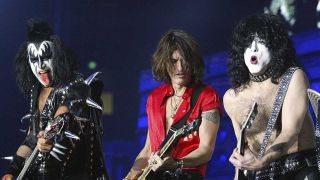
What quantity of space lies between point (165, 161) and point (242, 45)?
795 millimetres

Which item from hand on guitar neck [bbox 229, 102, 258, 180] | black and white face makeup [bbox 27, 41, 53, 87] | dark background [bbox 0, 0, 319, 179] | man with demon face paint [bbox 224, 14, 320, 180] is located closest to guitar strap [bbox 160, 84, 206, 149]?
man with demon face paint [bbox 224, 14, 320, 180]

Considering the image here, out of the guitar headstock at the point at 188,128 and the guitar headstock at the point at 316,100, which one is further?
the guitar headstock at the point at 188,128

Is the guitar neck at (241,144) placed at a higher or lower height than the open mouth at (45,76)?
lower

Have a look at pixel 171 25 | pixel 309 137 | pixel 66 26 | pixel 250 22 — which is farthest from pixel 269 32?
pixel 66 26

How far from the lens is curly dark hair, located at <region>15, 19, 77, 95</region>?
4582 mm

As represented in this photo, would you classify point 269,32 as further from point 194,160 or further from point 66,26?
point 66,26

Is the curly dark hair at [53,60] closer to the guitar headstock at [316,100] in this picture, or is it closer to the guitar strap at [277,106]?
the guitar strap at [277,106]

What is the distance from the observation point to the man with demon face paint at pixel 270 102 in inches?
139

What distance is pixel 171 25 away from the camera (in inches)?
262

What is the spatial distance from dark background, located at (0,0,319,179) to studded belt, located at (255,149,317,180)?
2.84m

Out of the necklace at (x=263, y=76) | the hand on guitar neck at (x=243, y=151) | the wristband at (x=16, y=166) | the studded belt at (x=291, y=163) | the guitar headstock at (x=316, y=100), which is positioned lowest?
the wristband at (x=16, y=166)

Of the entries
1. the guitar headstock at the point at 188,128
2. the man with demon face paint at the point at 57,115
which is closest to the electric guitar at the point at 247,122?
the guitar headstock at the point at 188,128

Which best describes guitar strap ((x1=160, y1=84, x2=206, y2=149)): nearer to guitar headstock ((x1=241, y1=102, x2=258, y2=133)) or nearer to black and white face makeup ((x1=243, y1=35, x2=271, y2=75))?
black and white face makeup ((x1=243, y1=35, x2=271, y2=75))

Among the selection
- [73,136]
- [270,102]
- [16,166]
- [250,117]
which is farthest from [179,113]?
[16,166]
